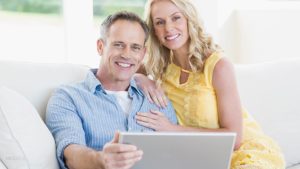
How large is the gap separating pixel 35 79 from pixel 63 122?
266 millimetres

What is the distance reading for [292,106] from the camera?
7.63 ft

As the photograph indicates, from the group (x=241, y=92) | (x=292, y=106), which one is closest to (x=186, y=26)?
(x=241, y=92)

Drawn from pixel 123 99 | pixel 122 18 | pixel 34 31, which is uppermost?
pixel 122 18

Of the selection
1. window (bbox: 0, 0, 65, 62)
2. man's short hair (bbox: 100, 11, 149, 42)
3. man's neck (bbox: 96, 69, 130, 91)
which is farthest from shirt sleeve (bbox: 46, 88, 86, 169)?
window (bbox: 0, 0, 65, 62)

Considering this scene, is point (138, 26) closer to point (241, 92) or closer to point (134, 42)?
point (134, 42)

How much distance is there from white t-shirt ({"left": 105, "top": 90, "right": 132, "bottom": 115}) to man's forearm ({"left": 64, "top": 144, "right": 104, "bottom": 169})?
0.34 metres

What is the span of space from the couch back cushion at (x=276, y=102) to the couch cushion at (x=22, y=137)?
1001mm

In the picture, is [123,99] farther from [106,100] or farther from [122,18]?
[122,18]

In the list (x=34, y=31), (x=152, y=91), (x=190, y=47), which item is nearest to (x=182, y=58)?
(x=190, y=47)

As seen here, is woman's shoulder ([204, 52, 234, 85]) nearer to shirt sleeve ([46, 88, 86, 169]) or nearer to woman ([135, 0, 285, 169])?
woman ([135, 0, 285, 169])

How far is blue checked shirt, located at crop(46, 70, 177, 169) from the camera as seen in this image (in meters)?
1.77

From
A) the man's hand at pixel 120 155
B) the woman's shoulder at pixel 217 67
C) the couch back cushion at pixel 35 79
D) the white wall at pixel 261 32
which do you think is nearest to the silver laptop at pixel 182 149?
the man's hand at pixel 120 155

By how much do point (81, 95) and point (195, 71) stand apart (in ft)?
1.53

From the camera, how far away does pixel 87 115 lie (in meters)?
1.85
